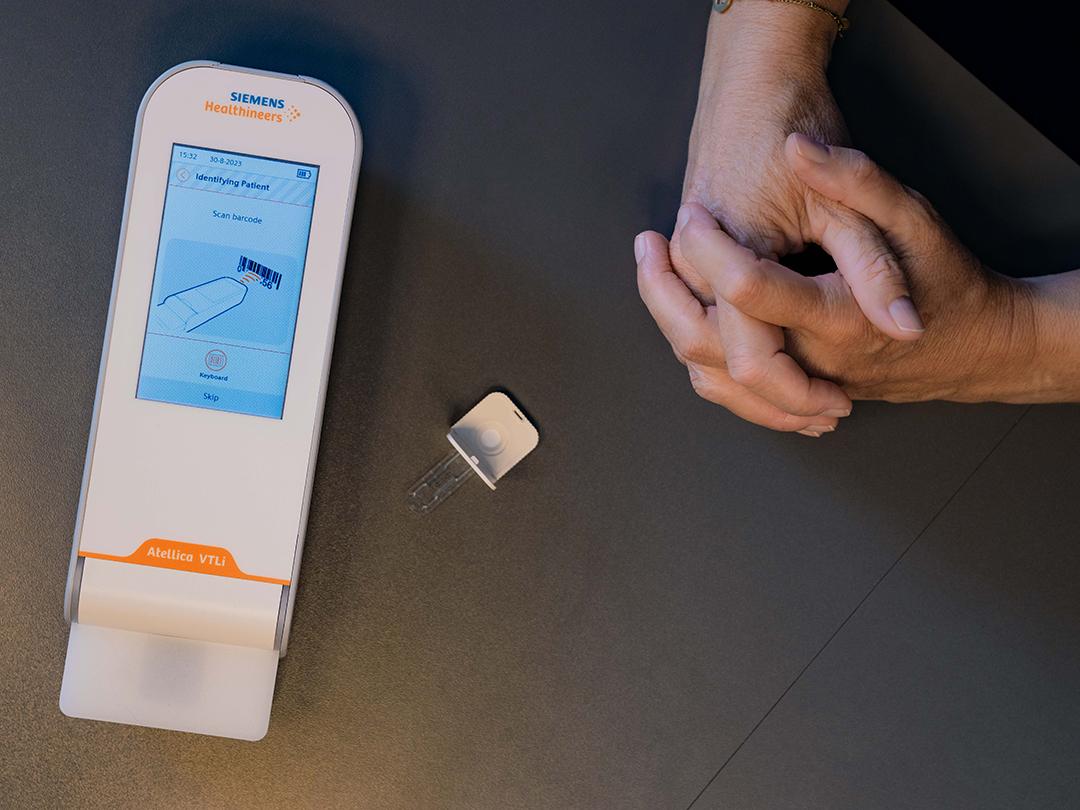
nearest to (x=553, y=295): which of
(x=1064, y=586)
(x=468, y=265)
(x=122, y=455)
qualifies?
(x=468, y=265)

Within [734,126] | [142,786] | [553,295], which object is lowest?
[142,786]

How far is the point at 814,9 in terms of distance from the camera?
63 centimetres

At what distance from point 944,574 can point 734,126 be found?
14.3 inches

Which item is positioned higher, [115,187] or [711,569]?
[115,187]

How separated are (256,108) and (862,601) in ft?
1.83

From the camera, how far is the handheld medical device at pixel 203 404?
61 centimetres

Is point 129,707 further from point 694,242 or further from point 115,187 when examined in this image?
point 694,242

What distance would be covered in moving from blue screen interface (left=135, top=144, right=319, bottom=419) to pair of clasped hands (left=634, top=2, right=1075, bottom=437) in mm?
247

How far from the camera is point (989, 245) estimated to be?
684 millimetres

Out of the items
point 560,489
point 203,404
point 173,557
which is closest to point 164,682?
point 173,557

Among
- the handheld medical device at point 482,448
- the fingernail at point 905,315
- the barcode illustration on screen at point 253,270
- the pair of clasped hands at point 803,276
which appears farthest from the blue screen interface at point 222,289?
the fingernail at point 905,315

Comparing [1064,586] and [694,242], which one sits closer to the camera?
[694,242]

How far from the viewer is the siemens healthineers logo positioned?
0.62 meters

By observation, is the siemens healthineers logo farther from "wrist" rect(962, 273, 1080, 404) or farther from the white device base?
"wrist" rect(962, 273, 1080, 404)
